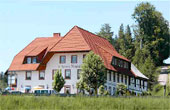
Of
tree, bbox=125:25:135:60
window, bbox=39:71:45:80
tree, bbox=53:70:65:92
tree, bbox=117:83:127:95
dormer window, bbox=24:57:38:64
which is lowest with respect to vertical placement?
tree, bbox=117:83:127:95

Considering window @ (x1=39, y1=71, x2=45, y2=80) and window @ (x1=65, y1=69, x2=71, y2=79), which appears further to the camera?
window @ (x1=39, y1=71, x2=45, y2=80)

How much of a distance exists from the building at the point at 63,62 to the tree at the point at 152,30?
21.0 m

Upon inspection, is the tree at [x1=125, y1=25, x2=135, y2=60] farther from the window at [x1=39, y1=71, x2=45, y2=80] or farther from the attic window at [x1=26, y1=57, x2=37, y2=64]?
the window at [x1=39, y1=71, x2=45, y2=80]

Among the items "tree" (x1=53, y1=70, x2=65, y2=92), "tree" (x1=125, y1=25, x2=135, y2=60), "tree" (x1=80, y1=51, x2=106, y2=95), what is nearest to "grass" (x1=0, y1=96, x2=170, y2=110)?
"tree" (x1=80, y1=51, x2=106, y2=95)

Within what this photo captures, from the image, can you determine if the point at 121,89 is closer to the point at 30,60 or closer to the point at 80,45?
the point at 80,45

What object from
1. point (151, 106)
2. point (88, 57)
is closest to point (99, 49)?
point (88, 57)

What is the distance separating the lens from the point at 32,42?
79688 millimetres

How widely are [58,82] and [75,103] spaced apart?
112 ft

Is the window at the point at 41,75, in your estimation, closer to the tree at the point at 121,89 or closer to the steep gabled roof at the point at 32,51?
the steep gabled roof at the point at 32,51

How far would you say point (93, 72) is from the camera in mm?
61312

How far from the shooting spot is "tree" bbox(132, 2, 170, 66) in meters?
96.6

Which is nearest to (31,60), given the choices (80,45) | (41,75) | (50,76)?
(41,75)

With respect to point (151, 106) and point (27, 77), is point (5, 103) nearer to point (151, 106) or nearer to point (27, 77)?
point (151, 106)

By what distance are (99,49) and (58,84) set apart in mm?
10364
